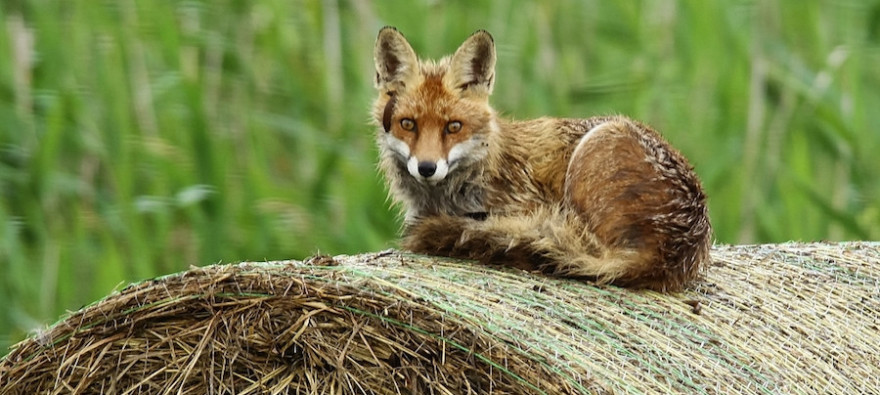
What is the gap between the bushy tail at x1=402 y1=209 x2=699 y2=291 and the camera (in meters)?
4.04

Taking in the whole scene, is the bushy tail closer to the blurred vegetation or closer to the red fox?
the red fox

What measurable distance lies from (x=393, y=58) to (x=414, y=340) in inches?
53.8

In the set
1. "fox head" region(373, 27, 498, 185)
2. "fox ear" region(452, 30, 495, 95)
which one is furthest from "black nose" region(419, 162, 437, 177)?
"fox ear" region(452, 30, 495, 95)

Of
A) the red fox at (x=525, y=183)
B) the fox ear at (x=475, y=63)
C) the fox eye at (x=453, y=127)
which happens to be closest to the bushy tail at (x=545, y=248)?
the red fox at (x=525, y=183)

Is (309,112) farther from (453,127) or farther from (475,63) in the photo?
(453,127)

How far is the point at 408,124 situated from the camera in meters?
4.30

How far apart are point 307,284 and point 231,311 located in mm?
251

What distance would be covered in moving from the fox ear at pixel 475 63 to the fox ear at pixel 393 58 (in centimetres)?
15

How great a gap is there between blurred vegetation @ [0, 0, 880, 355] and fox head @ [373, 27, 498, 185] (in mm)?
1289

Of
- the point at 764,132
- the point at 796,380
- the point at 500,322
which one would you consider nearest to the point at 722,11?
the point at 764,132

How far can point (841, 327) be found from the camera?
14.0 feet

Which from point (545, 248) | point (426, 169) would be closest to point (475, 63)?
point (426, 169)

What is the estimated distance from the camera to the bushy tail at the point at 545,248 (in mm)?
4043

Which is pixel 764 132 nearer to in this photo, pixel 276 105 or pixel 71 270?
pixel 276 105
